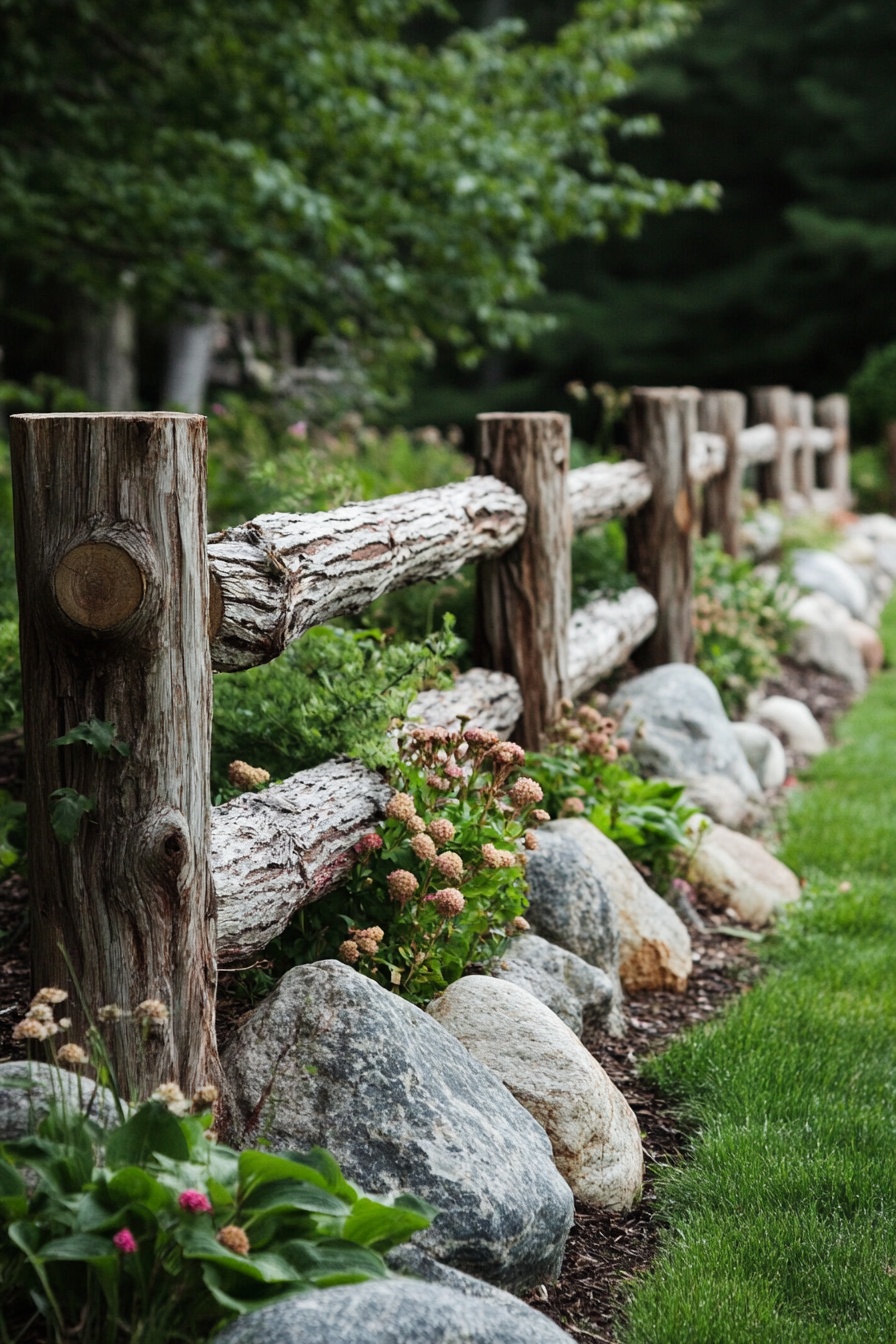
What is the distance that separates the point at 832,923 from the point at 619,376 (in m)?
19.6

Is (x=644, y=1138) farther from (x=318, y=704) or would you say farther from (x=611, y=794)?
(x=611, y=794)

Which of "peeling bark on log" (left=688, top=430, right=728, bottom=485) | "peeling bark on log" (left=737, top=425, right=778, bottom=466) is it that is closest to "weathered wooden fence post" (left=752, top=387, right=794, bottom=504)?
"peeling bark on log" (left=737, top=425, right=778, bottom=466)

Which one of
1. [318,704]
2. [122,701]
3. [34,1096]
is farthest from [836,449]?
[34,1096]

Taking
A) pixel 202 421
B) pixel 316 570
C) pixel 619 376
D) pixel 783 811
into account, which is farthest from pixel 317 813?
pixel 619 376

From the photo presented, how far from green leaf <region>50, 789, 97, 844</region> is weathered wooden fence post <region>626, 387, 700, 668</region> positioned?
415cm

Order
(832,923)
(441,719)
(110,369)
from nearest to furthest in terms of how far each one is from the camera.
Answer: (441,719), (832,923), (110,369)

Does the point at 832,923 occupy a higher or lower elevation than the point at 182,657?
lower

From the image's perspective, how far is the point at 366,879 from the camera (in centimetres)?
305

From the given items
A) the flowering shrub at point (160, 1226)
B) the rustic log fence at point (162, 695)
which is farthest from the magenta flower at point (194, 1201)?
the rustic log fence at point (162, 695)

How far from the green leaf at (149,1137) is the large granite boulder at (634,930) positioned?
6.53 feet

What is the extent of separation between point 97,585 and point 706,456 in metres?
5.37

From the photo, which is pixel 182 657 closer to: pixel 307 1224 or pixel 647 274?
pixel 307 1224

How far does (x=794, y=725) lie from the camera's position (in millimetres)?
6680

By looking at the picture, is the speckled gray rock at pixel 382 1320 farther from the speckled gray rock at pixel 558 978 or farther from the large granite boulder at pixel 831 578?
the large granite boulder at pixel 831 578
